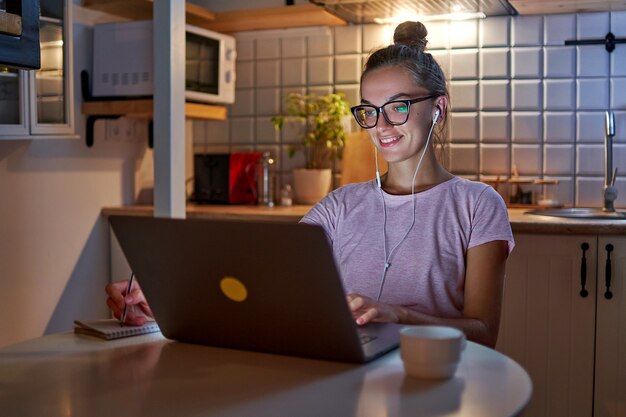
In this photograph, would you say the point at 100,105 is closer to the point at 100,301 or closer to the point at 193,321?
the point at 100,301

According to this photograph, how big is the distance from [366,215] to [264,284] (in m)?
0.67

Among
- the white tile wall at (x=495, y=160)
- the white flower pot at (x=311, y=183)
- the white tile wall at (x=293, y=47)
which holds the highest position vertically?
the white tile wall at (x=293, y=47)

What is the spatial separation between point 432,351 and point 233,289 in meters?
0.31

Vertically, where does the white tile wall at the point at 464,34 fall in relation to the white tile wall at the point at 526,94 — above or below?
above

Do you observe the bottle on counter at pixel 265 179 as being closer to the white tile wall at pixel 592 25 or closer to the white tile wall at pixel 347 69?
the white tile wall at pixel 347 69

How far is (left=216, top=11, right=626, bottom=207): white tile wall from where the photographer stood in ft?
10.6

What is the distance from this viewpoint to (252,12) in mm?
3488

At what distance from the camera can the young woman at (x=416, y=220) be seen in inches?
68.2

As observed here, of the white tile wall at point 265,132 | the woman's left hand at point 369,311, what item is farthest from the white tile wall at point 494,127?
the woman's left hand at point 369,311

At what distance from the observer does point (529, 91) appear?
3.32 meters

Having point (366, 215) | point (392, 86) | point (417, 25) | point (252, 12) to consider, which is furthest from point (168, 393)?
point (252, 12)

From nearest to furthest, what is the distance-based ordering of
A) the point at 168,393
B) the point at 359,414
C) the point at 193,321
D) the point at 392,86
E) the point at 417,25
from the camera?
the point at 359,414, the point at 168,393, the point at 193,321, the point at 392,86, the point at 417,25

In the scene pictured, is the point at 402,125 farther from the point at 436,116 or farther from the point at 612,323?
the point at 612,323

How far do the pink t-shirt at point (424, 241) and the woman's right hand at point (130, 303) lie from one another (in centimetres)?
46
